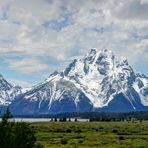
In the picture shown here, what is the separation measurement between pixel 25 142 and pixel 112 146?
46677 millimetres

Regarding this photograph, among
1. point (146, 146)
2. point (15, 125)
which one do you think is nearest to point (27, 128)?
point (15, 125)

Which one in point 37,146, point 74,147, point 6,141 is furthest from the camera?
point 74,147

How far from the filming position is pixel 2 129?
149 ft

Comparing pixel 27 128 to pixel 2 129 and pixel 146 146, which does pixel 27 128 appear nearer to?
pixel 2 129

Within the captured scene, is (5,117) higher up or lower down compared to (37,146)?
higher up

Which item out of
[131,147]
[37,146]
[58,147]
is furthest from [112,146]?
[37,146]

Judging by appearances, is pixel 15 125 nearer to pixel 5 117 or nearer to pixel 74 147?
pixel 5 117

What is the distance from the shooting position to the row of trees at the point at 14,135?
45156 millimetres

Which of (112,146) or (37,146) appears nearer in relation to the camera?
(37,146)

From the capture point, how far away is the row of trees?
4516cm

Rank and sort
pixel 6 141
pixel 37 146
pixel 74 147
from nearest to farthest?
pixel 6 141 < pixel 37 146 < pixel 74 147

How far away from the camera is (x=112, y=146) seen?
299 ft

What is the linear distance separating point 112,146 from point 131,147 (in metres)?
4.23

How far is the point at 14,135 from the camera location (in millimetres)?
46406
